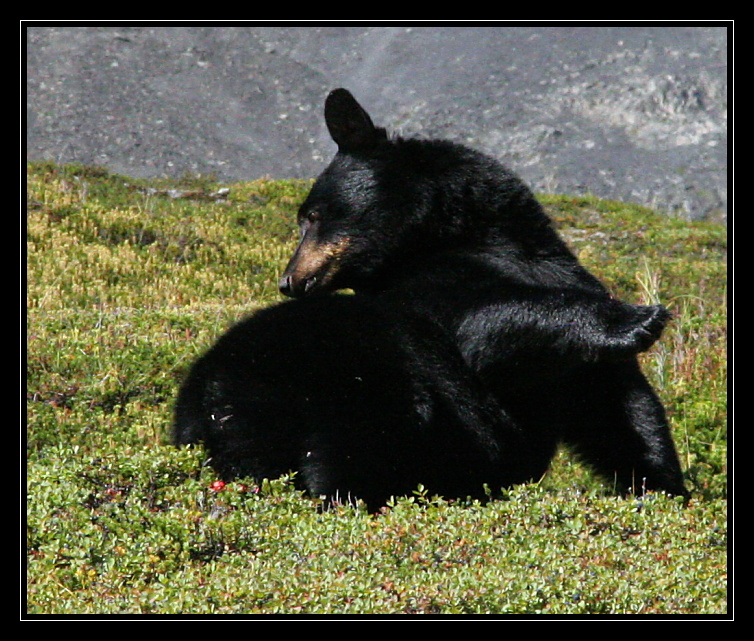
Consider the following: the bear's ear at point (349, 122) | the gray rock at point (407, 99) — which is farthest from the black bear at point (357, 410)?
the gray rock at point (407, 99)

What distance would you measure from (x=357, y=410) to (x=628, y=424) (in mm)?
1693

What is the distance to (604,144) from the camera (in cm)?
2864

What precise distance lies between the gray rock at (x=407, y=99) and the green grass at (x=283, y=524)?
647 inches

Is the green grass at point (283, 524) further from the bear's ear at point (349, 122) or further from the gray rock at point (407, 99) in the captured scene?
the gray rock at point (407, 99)

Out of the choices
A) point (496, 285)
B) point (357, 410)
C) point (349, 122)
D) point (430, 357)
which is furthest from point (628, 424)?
point (349, 122)

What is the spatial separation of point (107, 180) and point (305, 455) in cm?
1462

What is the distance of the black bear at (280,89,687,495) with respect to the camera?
Answer: 17.9ft

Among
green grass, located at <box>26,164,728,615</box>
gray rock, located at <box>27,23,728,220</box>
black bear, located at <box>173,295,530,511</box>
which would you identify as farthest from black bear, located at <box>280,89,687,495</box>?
gray rock, located at <box>27,23,728,220</box>

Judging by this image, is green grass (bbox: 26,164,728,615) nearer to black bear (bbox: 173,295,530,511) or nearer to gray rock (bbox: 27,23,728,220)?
black bear (bbox: 173,295,530,511)

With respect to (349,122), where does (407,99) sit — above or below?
below

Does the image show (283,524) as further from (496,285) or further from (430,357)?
(496,285)

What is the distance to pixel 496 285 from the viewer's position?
5.61m

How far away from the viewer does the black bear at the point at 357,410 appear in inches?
216

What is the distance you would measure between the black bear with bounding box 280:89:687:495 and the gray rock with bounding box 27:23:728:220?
19.2 m
